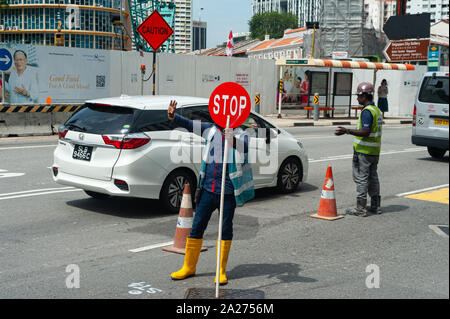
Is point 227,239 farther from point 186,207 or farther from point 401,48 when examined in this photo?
point 401,48

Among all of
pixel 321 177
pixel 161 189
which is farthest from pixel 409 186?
pixel 161 189

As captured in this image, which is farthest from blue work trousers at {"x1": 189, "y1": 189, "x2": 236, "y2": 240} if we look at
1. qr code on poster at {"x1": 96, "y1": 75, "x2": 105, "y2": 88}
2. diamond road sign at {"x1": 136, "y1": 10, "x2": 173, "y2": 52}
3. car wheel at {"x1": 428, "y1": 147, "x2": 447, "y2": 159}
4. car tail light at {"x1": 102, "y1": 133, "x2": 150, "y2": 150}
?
qr code on poster at {"x1": 96, "y1": 75, "x2": 105, "y2": 88}

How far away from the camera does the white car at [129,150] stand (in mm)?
7754

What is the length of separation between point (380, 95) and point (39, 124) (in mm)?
18195

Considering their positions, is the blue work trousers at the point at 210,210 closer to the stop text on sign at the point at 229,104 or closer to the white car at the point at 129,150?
the stop text on sign at the point at 229,104

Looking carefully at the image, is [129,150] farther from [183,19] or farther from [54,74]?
[183,19]

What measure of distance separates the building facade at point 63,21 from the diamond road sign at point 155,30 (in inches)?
2801

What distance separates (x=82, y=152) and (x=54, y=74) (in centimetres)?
1517

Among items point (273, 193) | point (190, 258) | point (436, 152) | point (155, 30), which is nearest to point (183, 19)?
point (155, 30)

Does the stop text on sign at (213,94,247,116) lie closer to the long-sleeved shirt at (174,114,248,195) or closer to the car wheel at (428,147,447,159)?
the long-sleeved shirt at (174,114,248,195)

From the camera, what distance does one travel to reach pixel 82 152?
805cm

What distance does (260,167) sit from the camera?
9.31 meters

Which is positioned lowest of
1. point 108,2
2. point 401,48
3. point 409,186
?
point 409,186

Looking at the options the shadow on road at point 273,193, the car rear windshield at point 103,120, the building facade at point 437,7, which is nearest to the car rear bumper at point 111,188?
the car rear windshield at point 103,120
